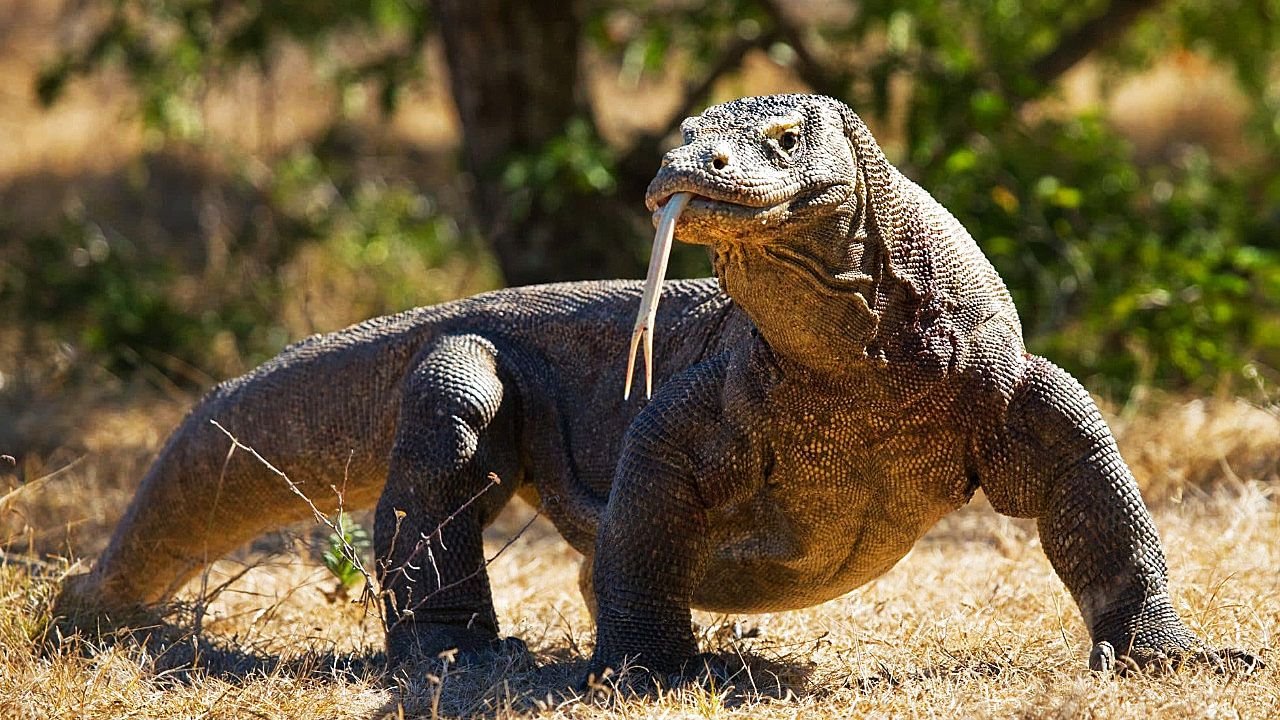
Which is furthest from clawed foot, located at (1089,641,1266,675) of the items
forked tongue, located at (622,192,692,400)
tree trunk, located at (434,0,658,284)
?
tree trunk, located at (434,0,658,284)

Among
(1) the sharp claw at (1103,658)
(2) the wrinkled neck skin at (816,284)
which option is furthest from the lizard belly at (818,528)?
(1) the sharp claw at (1103,658)

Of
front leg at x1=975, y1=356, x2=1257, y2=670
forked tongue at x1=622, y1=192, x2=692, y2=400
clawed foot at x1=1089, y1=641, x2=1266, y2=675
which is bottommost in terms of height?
clawed foot at x1=1089, y1=641, x2=1266, y2=675

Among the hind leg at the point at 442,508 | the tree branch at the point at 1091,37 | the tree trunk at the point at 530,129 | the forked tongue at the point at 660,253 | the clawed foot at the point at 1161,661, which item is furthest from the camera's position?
the tree branch at the point at 1091,37

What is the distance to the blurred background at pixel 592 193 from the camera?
7.02m

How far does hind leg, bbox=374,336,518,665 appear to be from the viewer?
3814 mm

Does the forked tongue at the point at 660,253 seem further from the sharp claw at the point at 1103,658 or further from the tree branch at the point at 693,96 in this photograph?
the tree branch at the point at 693,96

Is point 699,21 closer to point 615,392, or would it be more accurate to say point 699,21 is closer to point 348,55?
point 615,392

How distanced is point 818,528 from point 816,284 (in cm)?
63

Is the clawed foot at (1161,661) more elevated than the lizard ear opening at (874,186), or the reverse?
the lizard ear opening at (874,186)

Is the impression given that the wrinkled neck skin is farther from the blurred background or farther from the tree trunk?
the tree trunk

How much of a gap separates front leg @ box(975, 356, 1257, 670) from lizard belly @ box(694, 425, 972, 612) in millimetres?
131

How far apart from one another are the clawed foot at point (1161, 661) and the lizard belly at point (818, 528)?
399 mm

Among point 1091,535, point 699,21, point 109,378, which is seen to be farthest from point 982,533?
point 109,378

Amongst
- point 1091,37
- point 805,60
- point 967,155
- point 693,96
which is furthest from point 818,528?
point 1091,37
